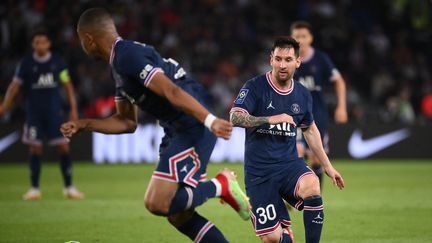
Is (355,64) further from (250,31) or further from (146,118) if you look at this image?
(146,118)

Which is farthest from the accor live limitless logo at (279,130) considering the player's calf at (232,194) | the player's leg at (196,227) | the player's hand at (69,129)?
the player's hand at (69,129)

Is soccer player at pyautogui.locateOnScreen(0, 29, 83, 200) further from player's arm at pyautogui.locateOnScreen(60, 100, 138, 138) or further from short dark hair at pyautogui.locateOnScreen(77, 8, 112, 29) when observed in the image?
short dark hair at pyautogui.locateOnScreen(77, 8, 112, 29)

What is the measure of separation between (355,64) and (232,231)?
14.8 meters

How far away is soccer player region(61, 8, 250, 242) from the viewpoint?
6383 mm

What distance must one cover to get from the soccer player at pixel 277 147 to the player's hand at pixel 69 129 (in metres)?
1.40

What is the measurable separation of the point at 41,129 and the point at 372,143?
32.8 ft

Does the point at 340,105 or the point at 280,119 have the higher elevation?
the point at 340,105

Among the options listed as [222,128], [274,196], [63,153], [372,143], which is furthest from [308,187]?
[372,143]

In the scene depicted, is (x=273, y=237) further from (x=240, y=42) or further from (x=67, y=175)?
(x=240, y=42)

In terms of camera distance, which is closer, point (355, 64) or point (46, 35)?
point (46, 35)

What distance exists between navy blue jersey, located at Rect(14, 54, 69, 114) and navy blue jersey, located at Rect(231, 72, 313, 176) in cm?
622

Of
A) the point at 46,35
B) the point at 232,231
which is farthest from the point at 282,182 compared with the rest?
the point at 46,35

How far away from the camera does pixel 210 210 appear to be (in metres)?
11.5

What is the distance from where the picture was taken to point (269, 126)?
289 inches
